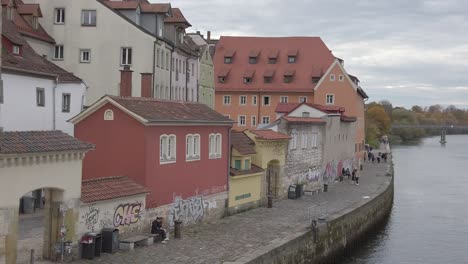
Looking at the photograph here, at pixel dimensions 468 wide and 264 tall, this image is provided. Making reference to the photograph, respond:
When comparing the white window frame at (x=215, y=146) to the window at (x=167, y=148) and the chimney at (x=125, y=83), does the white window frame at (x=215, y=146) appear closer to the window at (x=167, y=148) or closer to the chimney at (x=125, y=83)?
the window at (x=167, y=148)

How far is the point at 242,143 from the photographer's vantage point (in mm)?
40875

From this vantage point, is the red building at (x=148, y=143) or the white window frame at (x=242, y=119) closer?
the red building at (x=148, y=143)

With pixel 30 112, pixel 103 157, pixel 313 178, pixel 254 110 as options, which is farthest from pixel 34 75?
pixel 254 110

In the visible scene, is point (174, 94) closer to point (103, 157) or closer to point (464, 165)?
point (103, 157)

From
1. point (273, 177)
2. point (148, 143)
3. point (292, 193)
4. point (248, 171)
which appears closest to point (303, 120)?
point (292, 193)

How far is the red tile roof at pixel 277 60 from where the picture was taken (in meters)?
84.8

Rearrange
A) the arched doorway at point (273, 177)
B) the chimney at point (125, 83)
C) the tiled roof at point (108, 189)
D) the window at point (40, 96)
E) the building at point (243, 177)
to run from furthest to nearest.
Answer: the arched doorway at point (273, 177), the building at point (243, 177), the window at point (40, 96), the chimney at point (125, 83), the tiled roof at point (108, 189)

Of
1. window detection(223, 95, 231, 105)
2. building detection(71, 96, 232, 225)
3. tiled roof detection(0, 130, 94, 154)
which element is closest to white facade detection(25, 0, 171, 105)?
building detection(71, 96, 232, 225)

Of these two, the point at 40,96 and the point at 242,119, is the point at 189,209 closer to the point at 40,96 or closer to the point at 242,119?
the point at 40,96

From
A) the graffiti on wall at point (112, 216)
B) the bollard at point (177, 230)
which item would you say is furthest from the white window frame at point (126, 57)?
the graffiti on wall at point (112, 216)

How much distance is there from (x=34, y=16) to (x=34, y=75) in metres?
12.6

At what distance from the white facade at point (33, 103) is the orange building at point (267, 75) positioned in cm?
4506

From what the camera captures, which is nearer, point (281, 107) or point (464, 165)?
point (281, 107)

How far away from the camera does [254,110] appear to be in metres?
86.8
